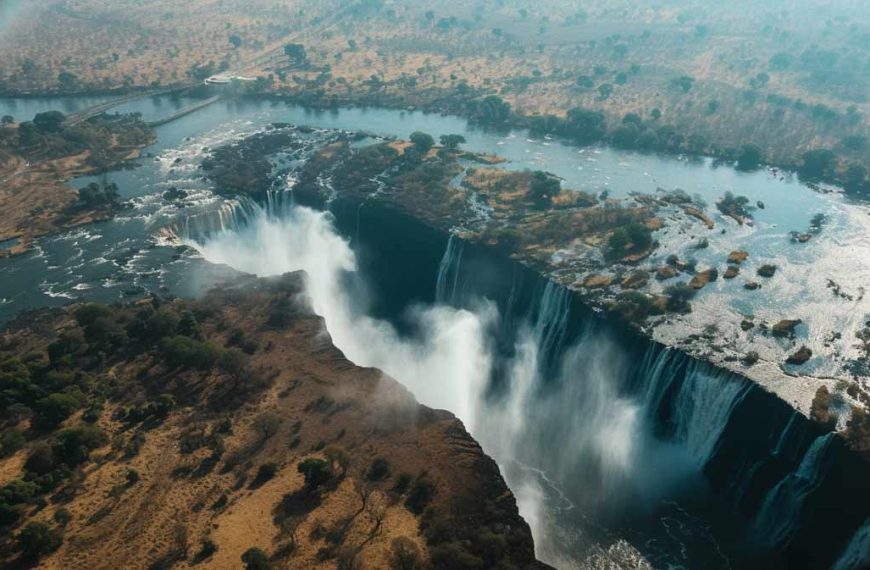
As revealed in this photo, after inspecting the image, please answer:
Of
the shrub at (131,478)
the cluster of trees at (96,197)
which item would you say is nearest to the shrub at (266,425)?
the shrub at (131,478)

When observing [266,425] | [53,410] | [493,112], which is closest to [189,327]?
[53,410]

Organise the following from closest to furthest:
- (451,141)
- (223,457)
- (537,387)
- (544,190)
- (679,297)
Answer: (223,457) < (679,297) < (537,387) < (544,190) < (451,141)

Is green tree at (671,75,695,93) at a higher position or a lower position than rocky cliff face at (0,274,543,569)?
higher

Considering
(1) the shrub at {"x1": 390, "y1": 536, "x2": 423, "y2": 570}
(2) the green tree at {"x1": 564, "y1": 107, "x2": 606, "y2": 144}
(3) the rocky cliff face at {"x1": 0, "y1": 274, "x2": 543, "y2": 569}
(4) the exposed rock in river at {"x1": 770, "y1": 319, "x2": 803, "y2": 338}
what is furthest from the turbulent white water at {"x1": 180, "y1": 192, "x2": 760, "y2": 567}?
(2) the green tree at {"x1": 564, "y1": 107, "x2": 606, "y2": 144}

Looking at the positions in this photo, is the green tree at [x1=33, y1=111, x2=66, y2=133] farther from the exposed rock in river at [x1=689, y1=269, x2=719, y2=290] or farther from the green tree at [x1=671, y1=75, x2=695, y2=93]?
the green tree at [x1=671, y1=75, x2=695, y2=93]

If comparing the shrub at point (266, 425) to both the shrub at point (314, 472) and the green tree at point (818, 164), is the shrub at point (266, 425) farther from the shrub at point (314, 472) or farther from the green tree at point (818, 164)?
the green tree at point (818, 164)

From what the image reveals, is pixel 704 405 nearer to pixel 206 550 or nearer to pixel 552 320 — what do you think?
pixel 552 320
